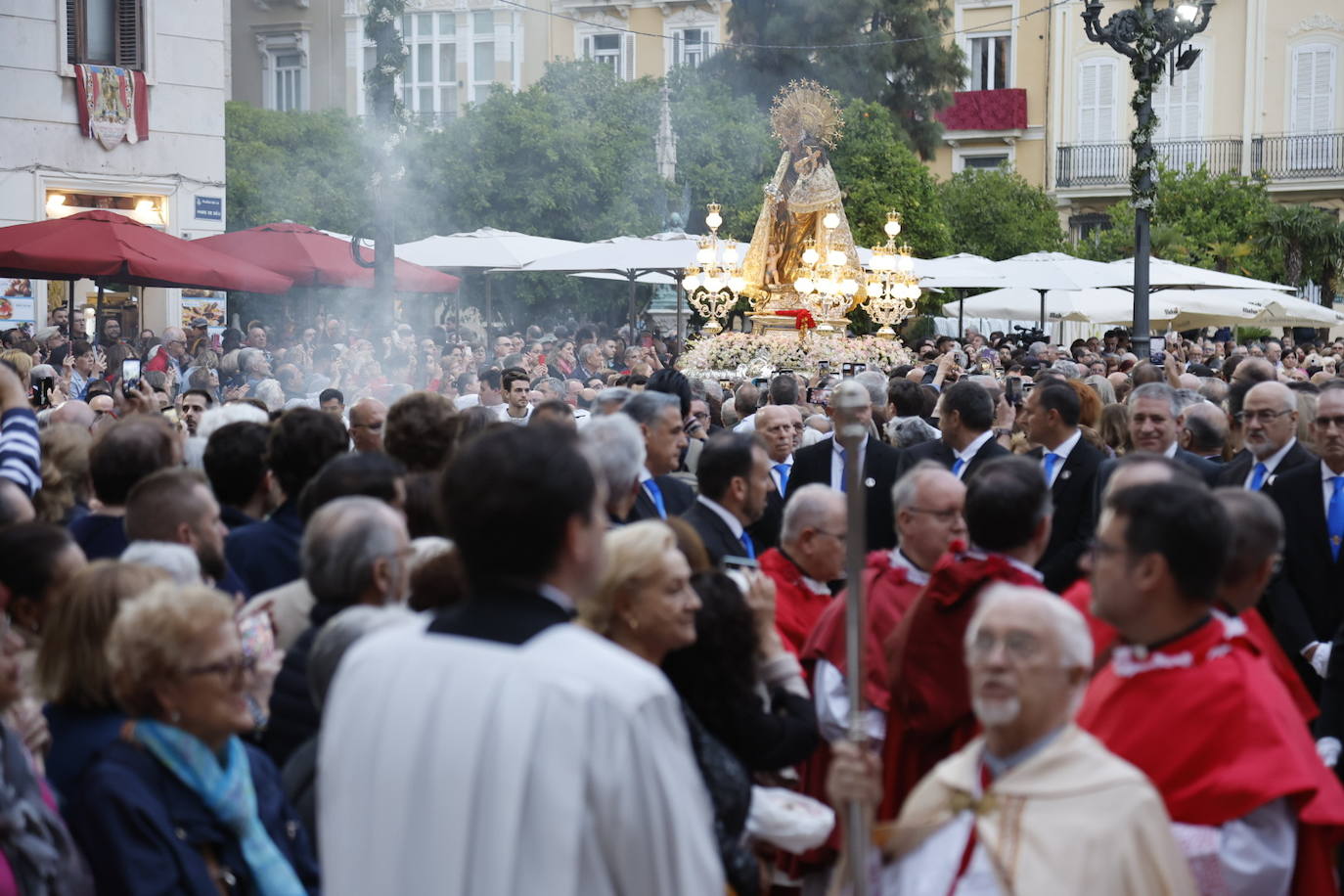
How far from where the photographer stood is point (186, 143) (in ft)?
80.2

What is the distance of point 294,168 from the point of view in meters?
35.4

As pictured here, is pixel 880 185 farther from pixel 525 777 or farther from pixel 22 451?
pixel 525 777

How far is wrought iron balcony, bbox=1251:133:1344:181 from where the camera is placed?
41312 mm

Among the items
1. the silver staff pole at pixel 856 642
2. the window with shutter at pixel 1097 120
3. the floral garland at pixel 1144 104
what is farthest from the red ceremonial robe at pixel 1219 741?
the window with shutter at pixel 1097 120

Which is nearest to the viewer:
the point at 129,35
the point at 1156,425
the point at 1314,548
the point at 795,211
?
the point at 1314,548

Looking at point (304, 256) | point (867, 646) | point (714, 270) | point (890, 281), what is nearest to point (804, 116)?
point (890, 281)

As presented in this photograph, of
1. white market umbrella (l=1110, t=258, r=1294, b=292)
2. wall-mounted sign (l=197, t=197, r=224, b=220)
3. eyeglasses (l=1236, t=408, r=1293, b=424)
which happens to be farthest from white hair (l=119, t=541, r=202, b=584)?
wall-mounted sign (l=197, t=197, r=224, b=220)

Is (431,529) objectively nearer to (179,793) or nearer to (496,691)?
(179,793)

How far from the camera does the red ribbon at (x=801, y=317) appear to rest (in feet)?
60.3

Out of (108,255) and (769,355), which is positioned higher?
(108,255)

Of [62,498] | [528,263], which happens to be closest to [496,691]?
[62,498]

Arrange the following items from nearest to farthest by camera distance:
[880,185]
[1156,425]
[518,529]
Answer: [518,529] < [1156,425] < [880,185]

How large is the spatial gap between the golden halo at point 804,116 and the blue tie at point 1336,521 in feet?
43.9

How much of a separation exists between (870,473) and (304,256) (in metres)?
9.37
